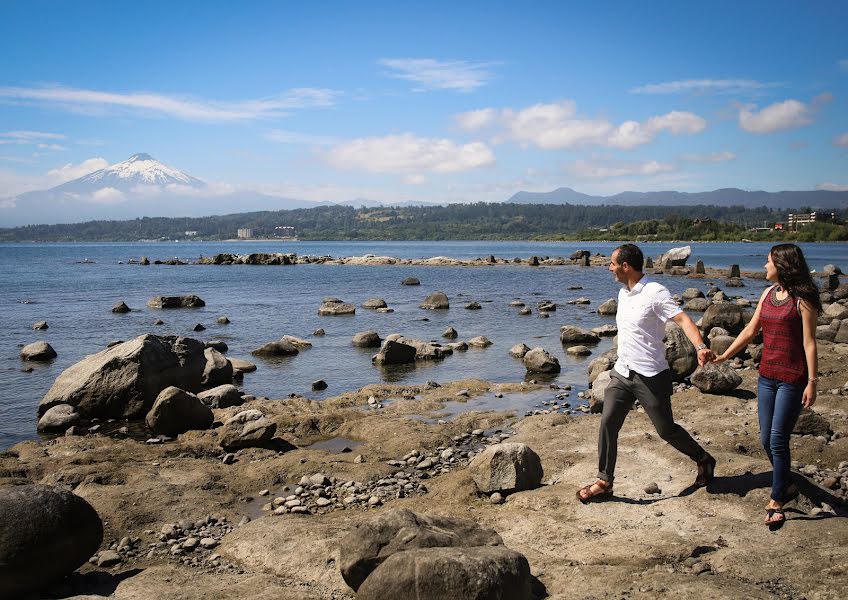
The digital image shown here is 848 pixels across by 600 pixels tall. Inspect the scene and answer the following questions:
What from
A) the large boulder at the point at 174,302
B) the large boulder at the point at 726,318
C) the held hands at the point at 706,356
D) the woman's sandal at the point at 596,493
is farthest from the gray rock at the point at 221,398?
the large boulder at the point at 174,302

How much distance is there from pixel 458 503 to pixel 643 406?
3.22 metres

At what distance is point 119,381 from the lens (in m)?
17.1

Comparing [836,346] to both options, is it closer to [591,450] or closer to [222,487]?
[591,450]

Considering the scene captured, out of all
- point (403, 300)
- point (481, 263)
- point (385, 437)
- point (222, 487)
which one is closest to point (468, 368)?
point (385, 437)

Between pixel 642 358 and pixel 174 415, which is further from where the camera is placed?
pixel 174 415

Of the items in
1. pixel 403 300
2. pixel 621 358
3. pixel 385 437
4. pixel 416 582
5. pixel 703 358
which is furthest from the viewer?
pixel 403 300

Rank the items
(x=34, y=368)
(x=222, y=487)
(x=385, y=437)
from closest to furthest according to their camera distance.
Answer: (x=222, y=487) < (x=385, y=437) < (x=34, y=368)

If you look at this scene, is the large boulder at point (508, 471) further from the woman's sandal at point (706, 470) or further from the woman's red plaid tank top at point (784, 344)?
the woman's red plaid tank top at point (784, 344)

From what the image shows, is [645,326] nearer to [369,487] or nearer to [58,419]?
[369,487]

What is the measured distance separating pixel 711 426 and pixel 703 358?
5736mm

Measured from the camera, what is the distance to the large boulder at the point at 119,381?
1694 cm

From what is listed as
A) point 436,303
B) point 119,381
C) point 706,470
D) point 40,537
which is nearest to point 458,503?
point 706,470

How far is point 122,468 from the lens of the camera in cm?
1217

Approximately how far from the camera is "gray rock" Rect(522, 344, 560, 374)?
2219 cm
